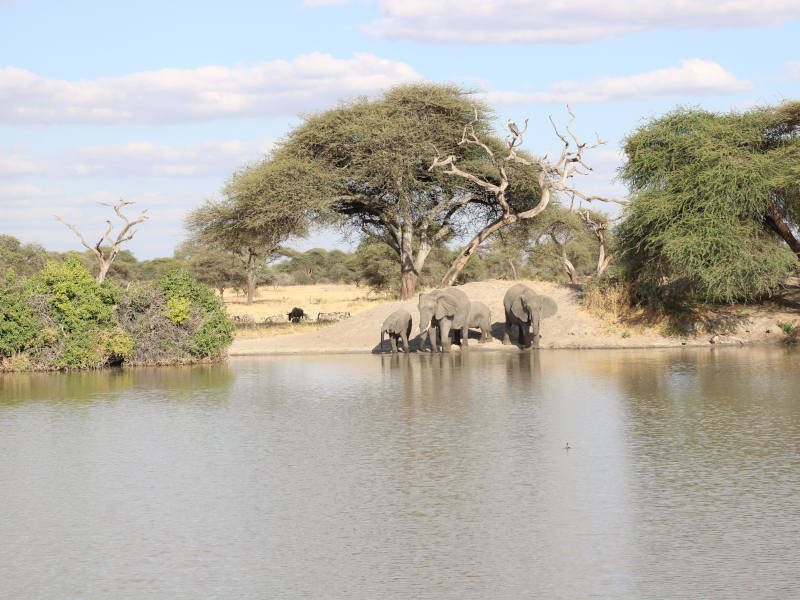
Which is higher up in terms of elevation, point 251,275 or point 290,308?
point 251,275

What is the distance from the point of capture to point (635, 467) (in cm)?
1100

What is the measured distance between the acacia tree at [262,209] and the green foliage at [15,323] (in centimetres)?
1813

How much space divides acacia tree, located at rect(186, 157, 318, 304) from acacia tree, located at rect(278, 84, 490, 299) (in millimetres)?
1050

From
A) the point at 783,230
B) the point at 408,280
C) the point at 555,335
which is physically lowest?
the point at 555,335

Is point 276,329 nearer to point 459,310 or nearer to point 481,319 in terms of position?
point 481,319

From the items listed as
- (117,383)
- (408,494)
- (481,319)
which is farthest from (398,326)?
(408,494)

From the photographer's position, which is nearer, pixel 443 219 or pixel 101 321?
pixel 101 321

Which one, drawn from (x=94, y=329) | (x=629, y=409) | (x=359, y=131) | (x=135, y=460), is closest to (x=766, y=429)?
(x=629, y=409)

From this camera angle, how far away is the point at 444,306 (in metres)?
30.0

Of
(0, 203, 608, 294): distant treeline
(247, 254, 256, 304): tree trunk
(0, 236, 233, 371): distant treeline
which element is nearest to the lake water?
(0, 236, 233, 371): distant treeline

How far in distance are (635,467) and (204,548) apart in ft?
16.7

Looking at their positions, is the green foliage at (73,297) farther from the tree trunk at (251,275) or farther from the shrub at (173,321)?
the tree trunk at (251,275)

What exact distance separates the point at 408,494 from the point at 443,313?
66.4 ft

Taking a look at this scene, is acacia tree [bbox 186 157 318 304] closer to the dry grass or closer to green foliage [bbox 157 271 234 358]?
the dry grass
